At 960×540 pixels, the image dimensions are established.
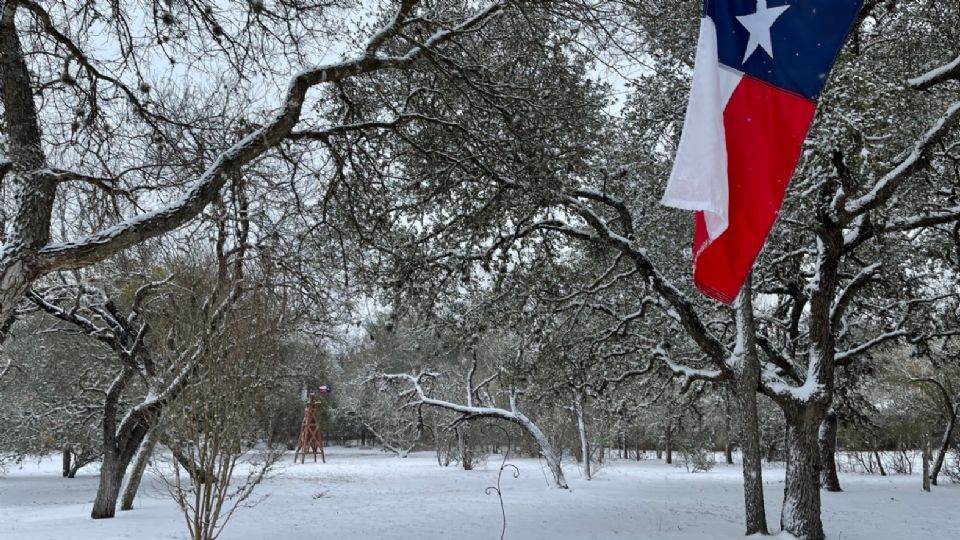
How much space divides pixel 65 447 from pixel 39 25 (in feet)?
71.3

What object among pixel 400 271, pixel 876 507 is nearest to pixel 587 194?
pixel 400 271

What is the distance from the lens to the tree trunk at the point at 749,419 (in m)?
9.16

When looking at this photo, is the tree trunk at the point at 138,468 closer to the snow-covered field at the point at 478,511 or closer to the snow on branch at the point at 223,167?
the snow-covered field at the point at 478,511

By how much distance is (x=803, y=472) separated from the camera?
29.6 feet

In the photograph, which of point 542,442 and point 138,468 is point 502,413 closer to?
point 542,442

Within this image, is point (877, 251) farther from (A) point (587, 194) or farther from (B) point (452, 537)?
(B) point (452, 537)

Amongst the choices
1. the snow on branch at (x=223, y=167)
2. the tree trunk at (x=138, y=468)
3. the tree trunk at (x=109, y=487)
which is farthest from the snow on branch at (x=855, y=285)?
the tree trunk at (x=109, y=487)

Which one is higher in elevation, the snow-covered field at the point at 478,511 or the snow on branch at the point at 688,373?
the snow on branch at the point at 688,373

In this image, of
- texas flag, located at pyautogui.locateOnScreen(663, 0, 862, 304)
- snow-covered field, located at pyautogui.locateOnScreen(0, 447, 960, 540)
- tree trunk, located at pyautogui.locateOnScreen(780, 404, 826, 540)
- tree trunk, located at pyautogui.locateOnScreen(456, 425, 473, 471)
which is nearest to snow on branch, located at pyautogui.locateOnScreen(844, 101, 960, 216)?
tree trunk, located at pyautogui.locateOnScreen(780, 404, 826, 540)

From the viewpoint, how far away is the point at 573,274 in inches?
432

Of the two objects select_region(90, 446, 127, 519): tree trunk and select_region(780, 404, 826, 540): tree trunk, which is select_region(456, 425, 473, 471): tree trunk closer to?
select_region(90, 446, 127, 519): tree trunk

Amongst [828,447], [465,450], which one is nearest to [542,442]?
[828,447]

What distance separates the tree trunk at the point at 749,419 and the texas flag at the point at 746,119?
713 cm

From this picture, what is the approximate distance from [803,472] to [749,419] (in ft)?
3.22
